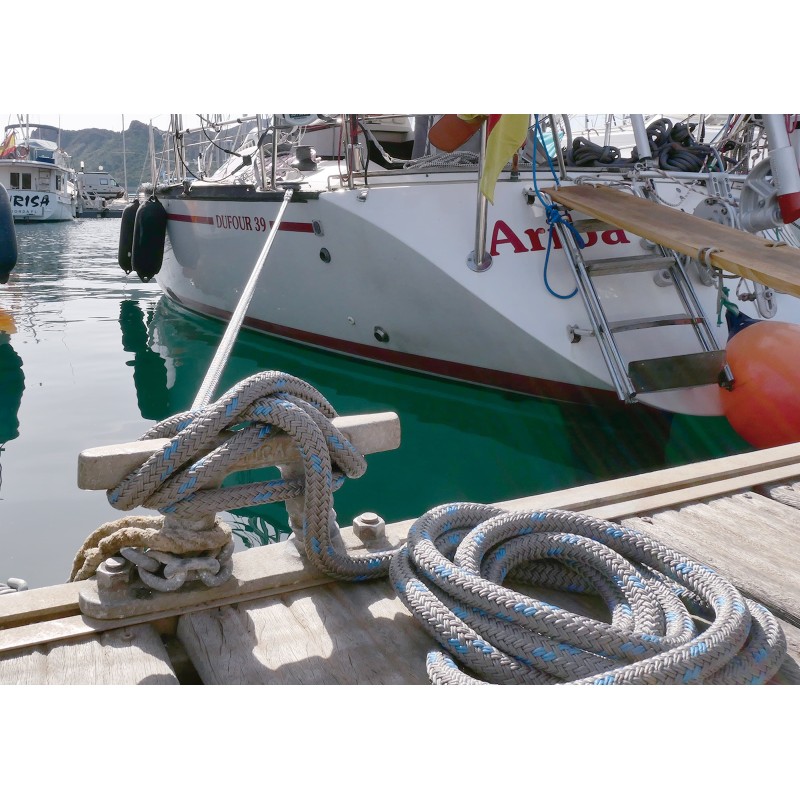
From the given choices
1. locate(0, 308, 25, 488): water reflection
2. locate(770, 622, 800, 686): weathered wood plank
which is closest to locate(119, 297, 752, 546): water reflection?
locate(0, 308, 25, 488): water reflection

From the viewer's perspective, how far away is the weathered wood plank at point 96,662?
1.50 metres

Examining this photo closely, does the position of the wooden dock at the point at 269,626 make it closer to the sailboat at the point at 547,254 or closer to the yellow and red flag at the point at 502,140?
the sailboat at the point at 547,254

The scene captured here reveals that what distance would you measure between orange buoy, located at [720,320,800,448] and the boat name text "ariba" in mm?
1087

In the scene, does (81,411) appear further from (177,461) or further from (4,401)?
(177,461)

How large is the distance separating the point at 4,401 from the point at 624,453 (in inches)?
179

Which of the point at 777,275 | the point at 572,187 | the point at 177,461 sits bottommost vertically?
the point at 177,461

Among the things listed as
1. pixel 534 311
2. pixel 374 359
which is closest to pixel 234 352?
pixel 374 359

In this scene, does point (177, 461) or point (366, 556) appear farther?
point (366, 556)

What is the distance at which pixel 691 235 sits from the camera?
14.2 ft

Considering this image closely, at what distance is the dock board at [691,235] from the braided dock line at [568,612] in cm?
232

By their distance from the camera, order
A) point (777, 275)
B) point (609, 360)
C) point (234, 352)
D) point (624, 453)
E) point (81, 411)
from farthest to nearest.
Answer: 1. point (234, 352)
2. point (81, 411)
3. point (624, 453)
4. point (609, 360)
5. point (777, 275)

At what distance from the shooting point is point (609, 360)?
4.43m

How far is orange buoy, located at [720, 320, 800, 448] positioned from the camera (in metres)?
4.10

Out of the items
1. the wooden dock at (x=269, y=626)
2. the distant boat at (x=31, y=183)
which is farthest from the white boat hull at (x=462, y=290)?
the distant boat at (x=31, y=183)
